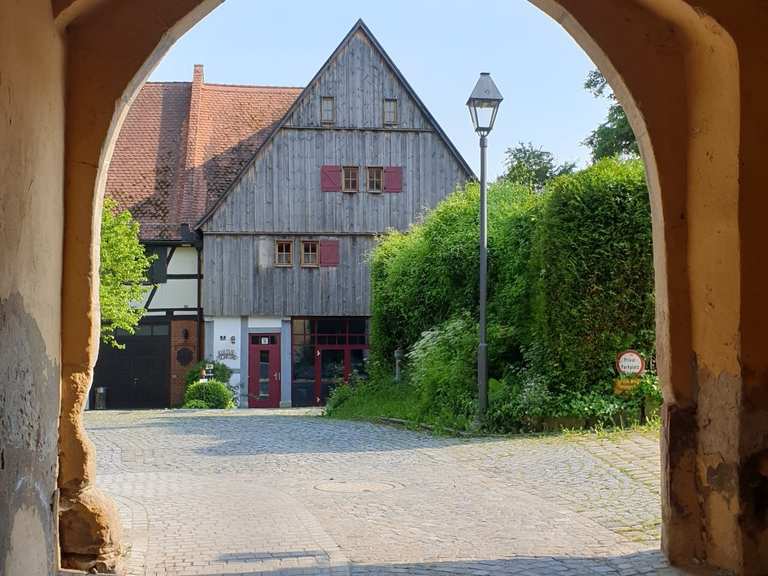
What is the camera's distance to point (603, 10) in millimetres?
5699

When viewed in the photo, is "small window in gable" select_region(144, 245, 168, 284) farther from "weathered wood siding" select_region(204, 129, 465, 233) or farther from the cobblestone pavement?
the cobblestone pavement

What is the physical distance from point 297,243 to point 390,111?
4.83 m

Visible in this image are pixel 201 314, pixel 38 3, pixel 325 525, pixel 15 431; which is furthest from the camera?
pixel 201 314

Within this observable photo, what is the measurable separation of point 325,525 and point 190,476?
3.47 meters

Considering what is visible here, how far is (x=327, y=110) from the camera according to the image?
95.1 ft

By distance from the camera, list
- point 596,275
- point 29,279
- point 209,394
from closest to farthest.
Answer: point 29,279, point 596,275, point 209,394

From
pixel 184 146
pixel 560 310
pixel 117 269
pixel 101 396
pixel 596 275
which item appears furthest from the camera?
pixel 184 146

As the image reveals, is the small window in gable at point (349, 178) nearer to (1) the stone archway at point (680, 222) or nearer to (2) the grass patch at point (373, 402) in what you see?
(2) the grass patch at point (373, 402)

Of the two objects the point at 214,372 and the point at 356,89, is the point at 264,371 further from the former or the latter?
the point at 356,89

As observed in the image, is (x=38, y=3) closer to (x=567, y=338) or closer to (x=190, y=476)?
(x=190, y=476)

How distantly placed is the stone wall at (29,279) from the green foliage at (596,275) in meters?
8.72

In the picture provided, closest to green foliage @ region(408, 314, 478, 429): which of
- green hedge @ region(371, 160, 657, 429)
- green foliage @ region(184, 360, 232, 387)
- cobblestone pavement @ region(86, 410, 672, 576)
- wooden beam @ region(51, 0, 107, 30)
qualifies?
green hedge @ region(371, 160, 657, 429)

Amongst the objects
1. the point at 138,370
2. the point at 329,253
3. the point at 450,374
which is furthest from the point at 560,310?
the point at 138,370

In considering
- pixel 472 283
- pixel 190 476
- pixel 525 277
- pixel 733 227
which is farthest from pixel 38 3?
pixel 472 283
